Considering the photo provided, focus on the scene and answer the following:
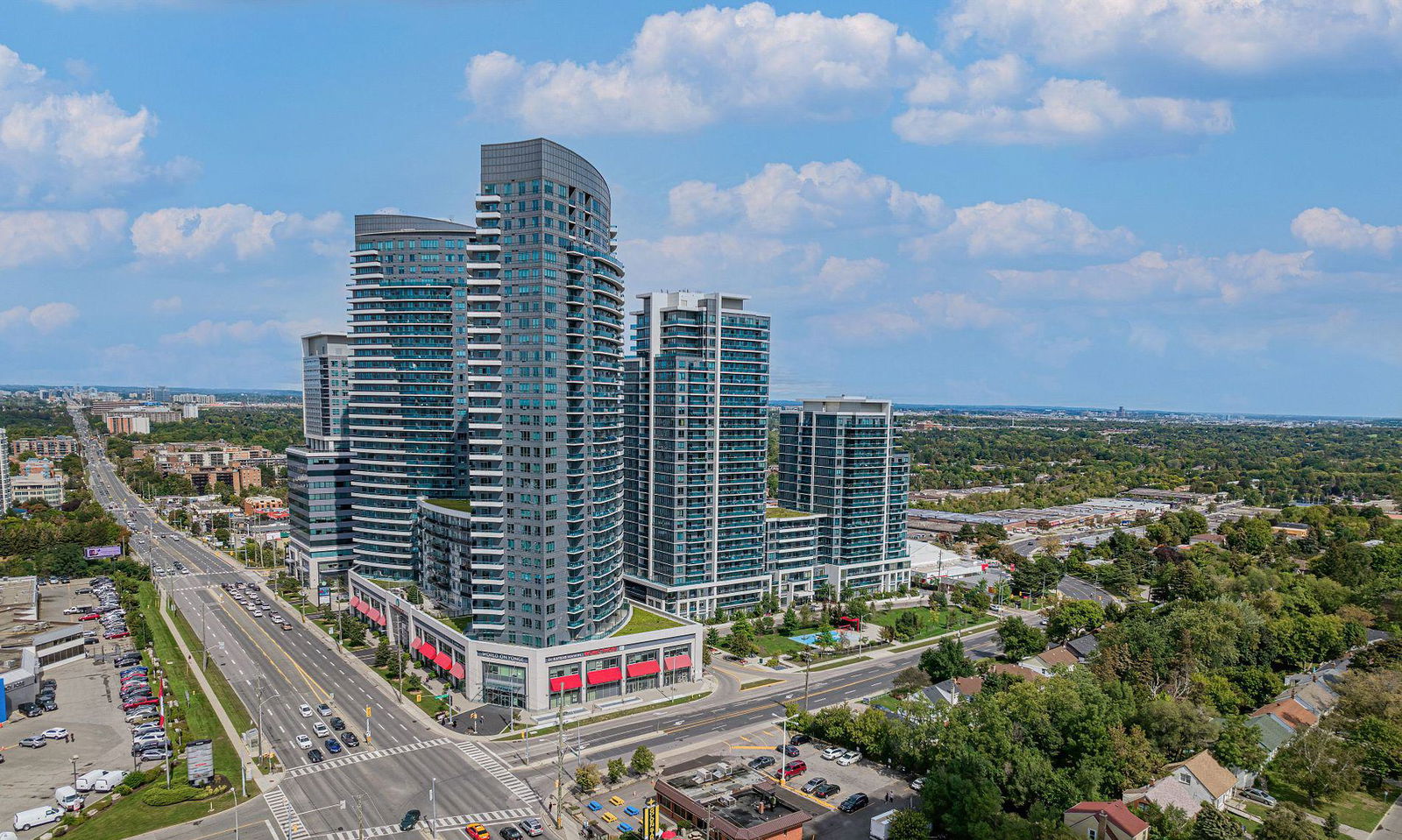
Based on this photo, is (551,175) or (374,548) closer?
(551,175)

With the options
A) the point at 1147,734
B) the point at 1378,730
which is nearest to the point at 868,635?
the point at 1147,734

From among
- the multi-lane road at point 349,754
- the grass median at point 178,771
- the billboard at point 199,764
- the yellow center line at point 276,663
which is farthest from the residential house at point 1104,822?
the yellow center line at point 276,663

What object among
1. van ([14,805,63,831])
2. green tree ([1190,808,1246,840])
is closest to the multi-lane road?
van ([14,805,63,831])

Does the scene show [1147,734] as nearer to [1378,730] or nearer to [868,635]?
[1378,730]

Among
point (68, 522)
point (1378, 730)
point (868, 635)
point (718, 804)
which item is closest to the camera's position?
point (718, 804)

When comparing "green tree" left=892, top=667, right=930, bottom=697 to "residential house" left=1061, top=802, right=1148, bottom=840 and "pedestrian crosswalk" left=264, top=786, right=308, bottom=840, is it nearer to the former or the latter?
"residential house" left=1061, top=802, right=1148, bottom=840

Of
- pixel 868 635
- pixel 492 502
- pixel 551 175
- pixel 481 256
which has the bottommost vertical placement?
pixel 868 635

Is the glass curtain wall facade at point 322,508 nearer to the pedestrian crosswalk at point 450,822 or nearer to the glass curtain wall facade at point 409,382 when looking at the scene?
the glass curtain wall facade at point 409,382
